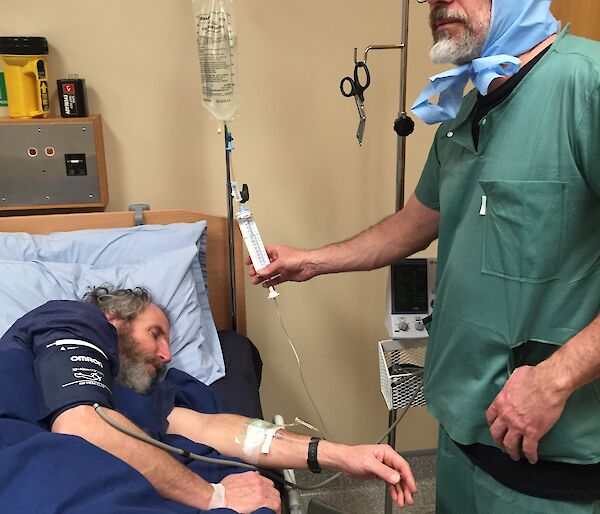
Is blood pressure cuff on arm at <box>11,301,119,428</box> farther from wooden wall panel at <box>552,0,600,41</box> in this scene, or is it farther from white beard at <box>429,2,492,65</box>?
wooden wall panel at <box>552,0,600,41</box>

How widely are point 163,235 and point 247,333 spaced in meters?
0.56

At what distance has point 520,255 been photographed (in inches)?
47.6

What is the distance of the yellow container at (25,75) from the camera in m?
1.89

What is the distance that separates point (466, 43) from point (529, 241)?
1.28ft

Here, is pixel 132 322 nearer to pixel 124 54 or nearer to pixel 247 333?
pixel 247 333

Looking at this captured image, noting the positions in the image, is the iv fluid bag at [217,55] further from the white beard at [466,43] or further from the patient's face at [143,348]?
the white beard at [466,43]

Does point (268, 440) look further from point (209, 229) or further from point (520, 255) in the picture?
point (209, 229)

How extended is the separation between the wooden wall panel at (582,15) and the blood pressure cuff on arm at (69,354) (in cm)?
145

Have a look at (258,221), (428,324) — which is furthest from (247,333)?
(428,324)

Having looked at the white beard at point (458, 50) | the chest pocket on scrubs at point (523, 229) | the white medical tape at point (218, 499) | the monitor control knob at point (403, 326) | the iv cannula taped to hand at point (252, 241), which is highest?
the white beard at point (458, 50)

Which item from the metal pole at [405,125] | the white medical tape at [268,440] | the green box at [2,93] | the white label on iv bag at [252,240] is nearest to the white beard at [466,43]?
the metal pole at [405,125]

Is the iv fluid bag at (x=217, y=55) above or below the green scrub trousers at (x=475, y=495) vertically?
above

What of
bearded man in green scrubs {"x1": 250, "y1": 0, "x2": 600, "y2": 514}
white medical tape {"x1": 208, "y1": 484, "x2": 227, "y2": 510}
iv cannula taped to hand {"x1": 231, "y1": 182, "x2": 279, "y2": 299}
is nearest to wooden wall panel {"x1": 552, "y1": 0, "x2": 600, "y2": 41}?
bearded man in green scrubs {"x1": 250, "y1": 0, "x2": 600, "y2": 514}

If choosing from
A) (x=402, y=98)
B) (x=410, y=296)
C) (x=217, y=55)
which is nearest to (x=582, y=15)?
(x=402, y=98)
